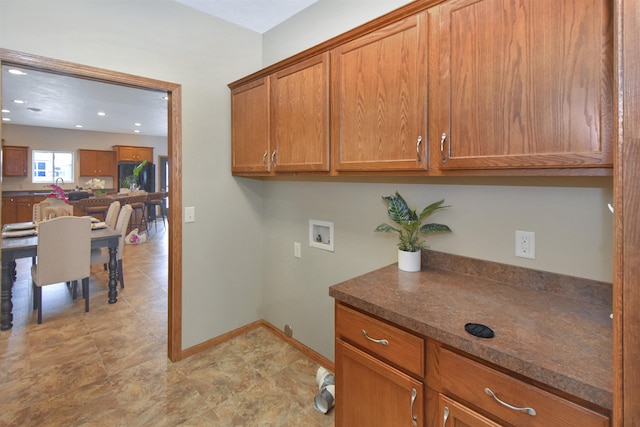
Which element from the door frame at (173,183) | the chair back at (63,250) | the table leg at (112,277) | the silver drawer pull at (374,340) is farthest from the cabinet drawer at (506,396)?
the table leg at (112,277)

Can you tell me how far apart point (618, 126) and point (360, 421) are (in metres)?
1.36

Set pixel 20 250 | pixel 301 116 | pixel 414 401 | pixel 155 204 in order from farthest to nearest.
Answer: pixel 155 204 → pixel 20 250 → pixel 301 116 → pixel 414 401

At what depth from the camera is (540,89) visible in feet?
3.53

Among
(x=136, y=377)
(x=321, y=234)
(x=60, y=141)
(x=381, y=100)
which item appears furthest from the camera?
(x=60, y=141)

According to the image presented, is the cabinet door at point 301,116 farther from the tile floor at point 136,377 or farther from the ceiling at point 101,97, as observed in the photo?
the tile floor at point 136,377

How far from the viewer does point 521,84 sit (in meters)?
1.11

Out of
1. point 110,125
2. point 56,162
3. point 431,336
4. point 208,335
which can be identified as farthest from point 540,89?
point 56,162

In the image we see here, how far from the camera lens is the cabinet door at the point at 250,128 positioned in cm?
224

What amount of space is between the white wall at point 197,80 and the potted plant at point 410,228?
1485 millimetres

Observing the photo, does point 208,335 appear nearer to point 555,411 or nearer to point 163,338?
point 163,338

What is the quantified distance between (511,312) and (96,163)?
1015cm

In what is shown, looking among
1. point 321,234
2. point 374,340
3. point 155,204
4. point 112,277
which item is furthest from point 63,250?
point 155,204

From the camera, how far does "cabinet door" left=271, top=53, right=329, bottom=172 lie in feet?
5.95

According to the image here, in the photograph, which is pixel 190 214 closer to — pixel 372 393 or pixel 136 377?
pixel 136 377
